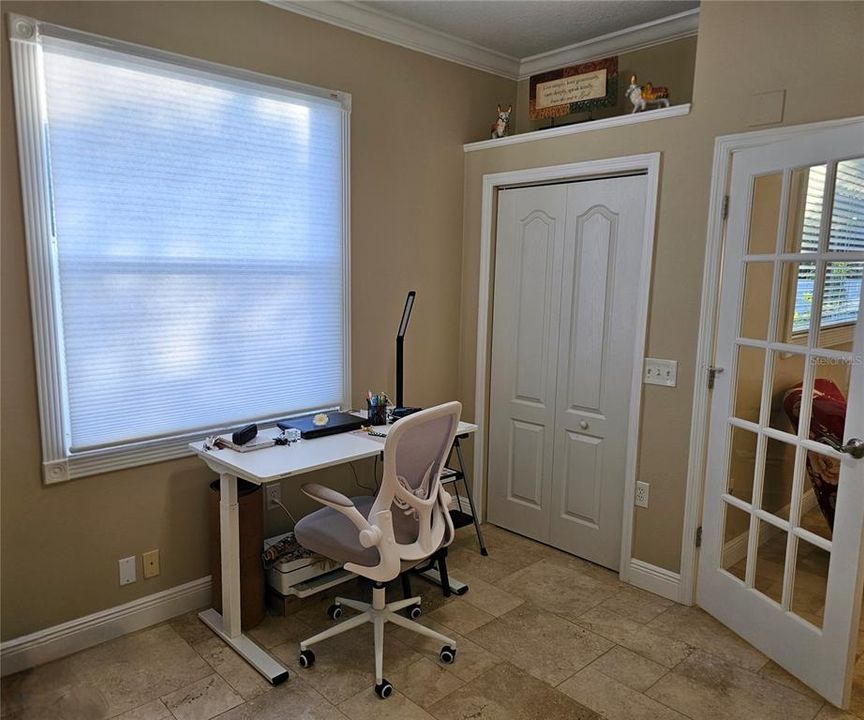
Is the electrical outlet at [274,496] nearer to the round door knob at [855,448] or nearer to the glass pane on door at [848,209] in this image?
the round door knob at [855,448]

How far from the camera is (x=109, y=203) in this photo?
230 centimetres

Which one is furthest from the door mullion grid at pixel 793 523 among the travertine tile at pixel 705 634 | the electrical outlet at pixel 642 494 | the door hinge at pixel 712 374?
the electrical outlet at pixel 642 494

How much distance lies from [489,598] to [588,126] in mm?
2265

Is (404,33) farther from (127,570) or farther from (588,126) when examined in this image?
(127,570)

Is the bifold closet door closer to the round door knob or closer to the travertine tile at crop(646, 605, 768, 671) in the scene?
the travertine tile at crop(646, 605, 768, 671)

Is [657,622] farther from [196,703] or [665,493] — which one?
[196,703]

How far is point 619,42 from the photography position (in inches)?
127

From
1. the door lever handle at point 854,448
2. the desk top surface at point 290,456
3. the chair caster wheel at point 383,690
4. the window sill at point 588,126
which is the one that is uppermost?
the window sill at point 588,126

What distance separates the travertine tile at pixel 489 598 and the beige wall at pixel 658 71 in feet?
7.84

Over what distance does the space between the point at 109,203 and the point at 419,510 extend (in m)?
1.60

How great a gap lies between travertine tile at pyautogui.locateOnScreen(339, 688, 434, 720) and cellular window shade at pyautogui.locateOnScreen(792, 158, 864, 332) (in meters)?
1.91

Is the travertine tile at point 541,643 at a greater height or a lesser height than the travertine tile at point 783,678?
lesser

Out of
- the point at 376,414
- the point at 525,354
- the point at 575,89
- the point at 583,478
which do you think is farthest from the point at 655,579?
the point at 575,89

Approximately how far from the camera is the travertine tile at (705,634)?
242 centimetres
